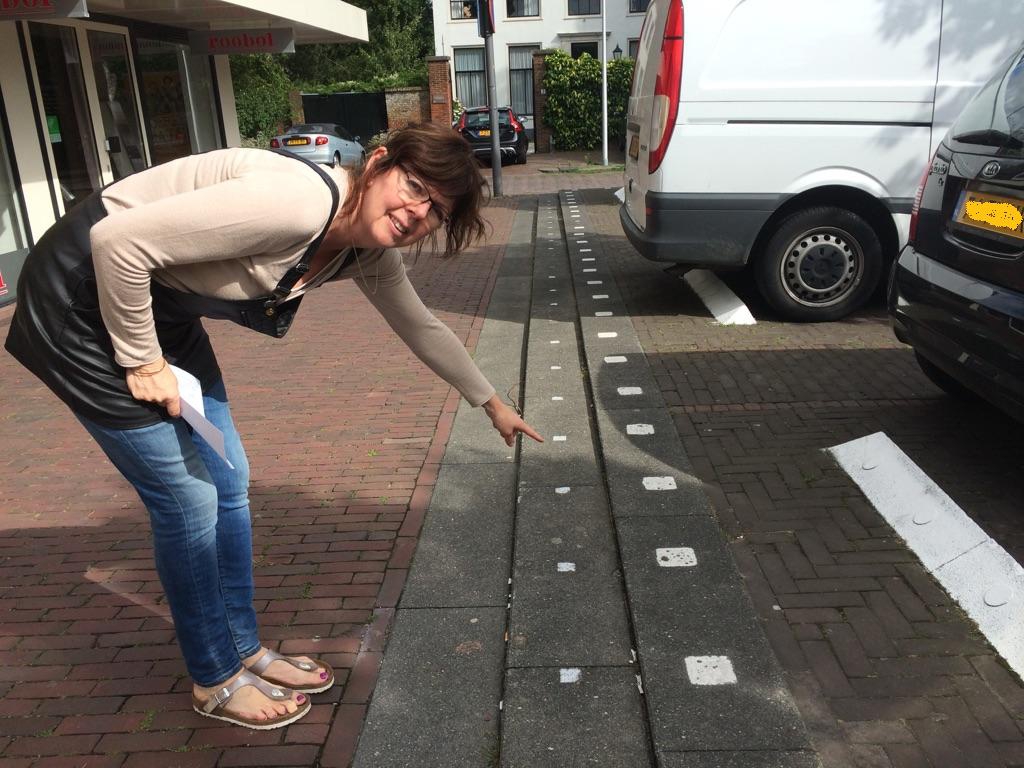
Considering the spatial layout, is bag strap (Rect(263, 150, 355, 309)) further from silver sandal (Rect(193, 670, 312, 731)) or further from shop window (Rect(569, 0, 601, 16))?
shop window (Rect(569, 0, 601, 16))

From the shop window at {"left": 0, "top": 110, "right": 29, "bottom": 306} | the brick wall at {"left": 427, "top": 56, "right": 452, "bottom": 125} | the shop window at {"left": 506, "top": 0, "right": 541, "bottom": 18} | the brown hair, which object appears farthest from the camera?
the shop window at {"left": 506, "top": 0, "right": 541, "bottom": 18}

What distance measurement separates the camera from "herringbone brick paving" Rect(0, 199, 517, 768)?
8.20 feet

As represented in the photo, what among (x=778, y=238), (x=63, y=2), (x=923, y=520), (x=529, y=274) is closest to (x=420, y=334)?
(x=923, y=520)

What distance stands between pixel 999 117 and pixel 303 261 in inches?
116

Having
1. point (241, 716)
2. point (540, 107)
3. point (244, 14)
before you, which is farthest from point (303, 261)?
point (540, 107)

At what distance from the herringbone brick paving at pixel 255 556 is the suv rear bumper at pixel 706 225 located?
1.94m

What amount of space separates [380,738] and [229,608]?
564 millimetres

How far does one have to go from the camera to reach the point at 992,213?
133 inches

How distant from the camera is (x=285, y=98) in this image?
111 ft

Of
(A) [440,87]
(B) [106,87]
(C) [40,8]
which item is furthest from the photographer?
(A) [440,87]

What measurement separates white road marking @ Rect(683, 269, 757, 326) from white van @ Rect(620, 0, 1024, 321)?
0.36m

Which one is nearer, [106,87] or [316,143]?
[106,87]

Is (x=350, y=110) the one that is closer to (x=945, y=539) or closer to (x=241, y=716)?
(x=945, y=539)

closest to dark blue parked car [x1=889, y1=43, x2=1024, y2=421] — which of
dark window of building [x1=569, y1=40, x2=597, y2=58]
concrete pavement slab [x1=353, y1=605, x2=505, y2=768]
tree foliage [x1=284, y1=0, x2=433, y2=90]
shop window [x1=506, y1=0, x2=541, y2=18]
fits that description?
concrete pavement slab [x1=353, y1=605, x2=505, y2=768]
